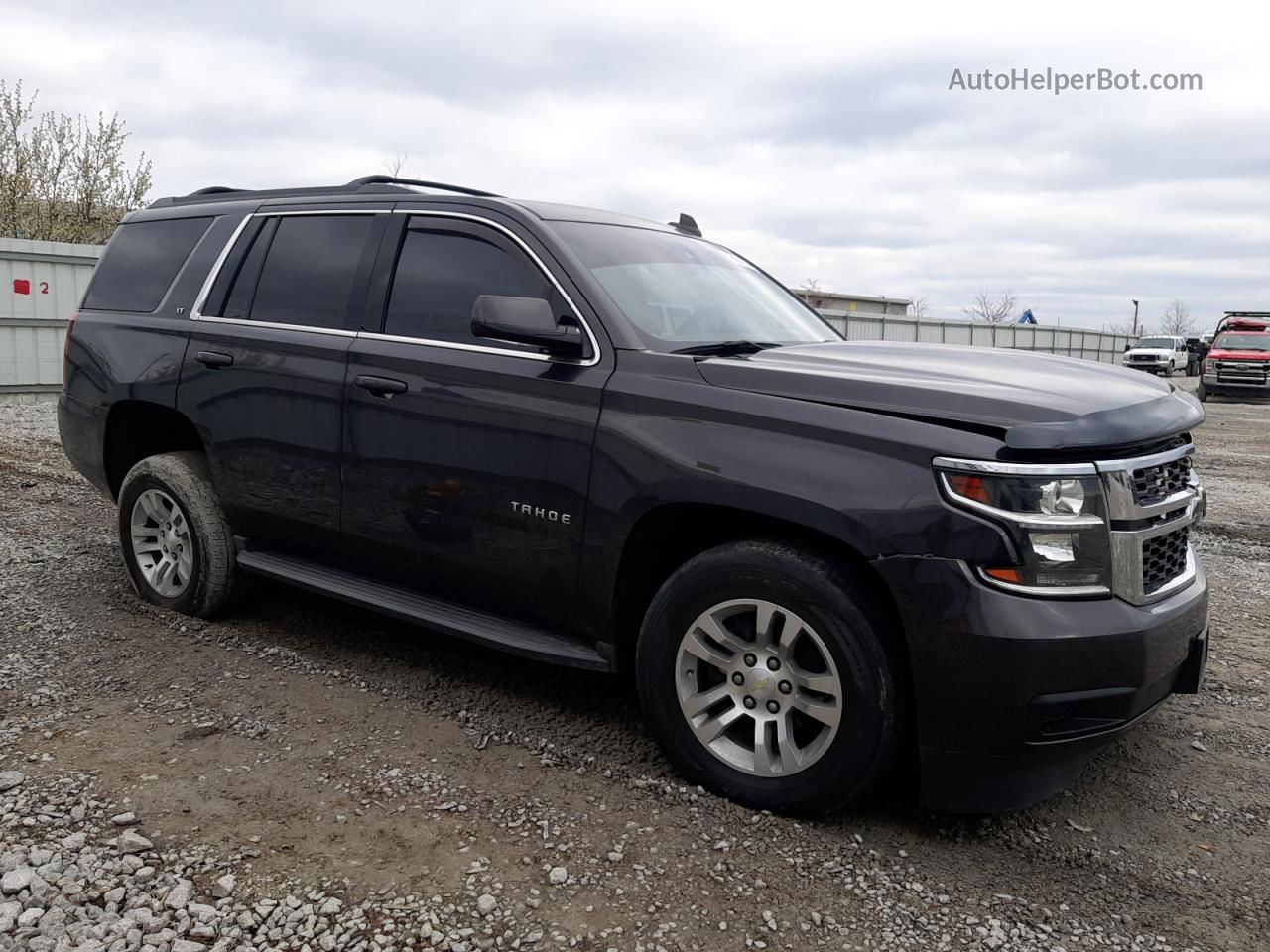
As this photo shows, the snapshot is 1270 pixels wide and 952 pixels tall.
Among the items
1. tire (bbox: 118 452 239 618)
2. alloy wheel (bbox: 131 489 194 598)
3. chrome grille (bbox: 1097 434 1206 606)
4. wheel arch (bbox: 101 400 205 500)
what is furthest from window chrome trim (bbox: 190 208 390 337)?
chrome grille (bbox: 1097 434 1206 606)

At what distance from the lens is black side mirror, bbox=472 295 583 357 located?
329cm

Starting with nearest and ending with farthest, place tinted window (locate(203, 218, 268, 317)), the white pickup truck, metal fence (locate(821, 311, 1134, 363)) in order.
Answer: tinted window (locate(203, 218, 268, 317))
metal fence (locate(821, 311, 1134, 363))
the white pickup truck

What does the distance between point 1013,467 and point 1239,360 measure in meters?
24.6

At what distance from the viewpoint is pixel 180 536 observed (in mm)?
4688

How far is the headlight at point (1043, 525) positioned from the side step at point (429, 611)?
1375mm

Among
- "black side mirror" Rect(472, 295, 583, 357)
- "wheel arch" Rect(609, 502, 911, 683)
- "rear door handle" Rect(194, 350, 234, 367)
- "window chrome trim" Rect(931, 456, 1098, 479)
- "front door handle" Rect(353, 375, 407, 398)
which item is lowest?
"wheel arch" Rect(609, 502, 911, 683)

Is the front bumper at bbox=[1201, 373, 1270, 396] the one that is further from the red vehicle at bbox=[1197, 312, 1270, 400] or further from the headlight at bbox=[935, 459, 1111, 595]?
the headlight at bbox=[935, 459, 1111, 595]

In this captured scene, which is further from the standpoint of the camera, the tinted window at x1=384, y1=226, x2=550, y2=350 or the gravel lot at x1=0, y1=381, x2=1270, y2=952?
the tinted window at x1=384, y1=226, x2=550, y2=350

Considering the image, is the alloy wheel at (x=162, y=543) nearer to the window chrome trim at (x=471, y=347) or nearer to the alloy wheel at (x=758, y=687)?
the window chrome trim at (x=471, y=347)

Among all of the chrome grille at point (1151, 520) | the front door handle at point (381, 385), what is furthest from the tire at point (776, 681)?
the front door handle at point (381, 385)

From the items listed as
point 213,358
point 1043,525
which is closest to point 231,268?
point 213,358

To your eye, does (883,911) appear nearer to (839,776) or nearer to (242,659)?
(839,776)

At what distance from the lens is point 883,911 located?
261 cm

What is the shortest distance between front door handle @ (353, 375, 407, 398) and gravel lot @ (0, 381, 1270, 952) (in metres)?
1.20
